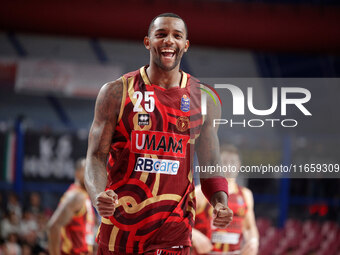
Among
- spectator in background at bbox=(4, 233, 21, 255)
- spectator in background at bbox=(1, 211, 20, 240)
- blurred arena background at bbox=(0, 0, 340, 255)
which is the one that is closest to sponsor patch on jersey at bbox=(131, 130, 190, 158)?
blurred arena background at bbox=(0, 0, 340, 255)

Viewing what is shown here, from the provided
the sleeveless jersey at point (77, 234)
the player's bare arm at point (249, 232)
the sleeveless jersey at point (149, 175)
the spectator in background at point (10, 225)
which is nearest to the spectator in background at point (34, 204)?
the spectator in background at point (10, 225)

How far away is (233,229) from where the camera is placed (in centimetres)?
496

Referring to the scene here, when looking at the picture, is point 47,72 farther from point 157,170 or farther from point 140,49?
point 157,170

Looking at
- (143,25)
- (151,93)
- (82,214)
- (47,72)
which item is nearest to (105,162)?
(151,93)

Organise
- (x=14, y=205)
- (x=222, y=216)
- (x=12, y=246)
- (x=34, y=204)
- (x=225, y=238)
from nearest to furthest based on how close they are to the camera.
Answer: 1. (x=222, y=216)
2. (x=225, y=238)
3. (x=12, y=246)
4. (x=14, y=205)
5. (x=34, y=204)

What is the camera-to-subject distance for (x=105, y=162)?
2.53 m

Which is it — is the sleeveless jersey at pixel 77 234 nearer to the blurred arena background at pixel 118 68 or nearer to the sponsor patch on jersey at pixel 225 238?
the sponsor patch on jersey at pixel 225 238

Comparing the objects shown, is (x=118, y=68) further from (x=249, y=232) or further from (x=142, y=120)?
(x=142, y=120)

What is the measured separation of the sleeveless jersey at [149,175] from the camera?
250 centimetres

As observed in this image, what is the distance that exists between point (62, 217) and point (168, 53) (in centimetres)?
310

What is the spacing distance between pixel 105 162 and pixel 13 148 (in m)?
7.52

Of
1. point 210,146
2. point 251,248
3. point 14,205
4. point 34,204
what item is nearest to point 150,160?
point 210,146

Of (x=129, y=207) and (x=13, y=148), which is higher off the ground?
(x=13, y=148)

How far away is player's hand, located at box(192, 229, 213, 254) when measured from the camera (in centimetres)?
457
